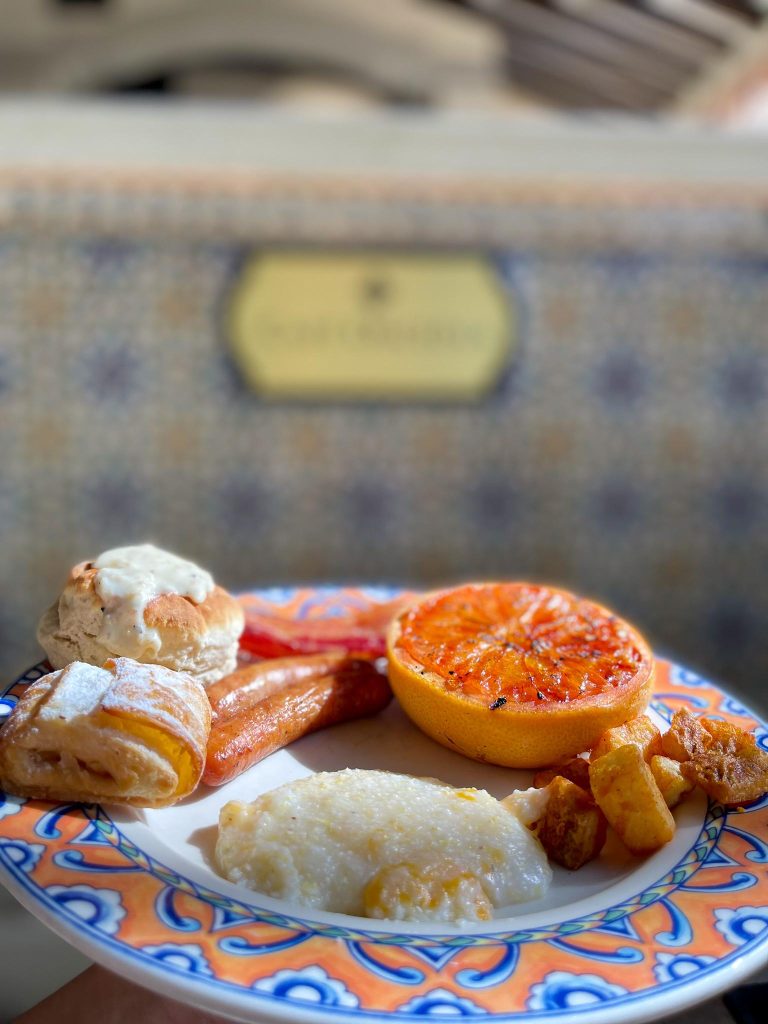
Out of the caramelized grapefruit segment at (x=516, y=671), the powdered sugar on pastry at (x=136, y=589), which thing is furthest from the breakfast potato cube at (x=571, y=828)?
the powdered sugar on pastry at (x=136, y=589)

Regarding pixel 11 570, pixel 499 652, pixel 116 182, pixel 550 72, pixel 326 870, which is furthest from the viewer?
pixel 550 72

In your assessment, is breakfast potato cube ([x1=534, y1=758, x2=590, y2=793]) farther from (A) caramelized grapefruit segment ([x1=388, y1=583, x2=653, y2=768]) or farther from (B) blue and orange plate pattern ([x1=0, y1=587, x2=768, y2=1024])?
(B) blue and orange plate pattern ([x1=0, y1=587, x2=768, y2=1024])

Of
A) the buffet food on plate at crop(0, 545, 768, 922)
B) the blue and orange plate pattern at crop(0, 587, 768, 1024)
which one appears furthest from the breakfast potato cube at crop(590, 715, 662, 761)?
the blue and orange plate pattern at crop(0, 587, 768, 1024)

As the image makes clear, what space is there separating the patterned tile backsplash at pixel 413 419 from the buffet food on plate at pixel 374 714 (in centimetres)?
170

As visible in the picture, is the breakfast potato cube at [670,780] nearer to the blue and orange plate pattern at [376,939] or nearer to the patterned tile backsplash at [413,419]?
the blue and orange plate pattern at [376,939]

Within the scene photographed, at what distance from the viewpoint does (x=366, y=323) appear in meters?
3.17

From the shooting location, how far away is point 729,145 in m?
3.41

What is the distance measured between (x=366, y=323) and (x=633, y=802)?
7.37ft

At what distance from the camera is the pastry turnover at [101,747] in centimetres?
113

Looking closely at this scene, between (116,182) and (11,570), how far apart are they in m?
1.26

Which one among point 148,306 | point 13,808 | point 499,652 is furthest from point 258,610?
point 148,306

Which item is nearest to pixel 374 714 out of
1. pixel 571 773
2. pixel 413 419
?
pixel 571 773

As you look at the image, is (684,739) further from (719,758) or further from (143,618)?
(143,618)

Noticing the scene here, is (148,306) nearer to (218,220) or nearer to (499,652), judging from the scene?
(218,220)
